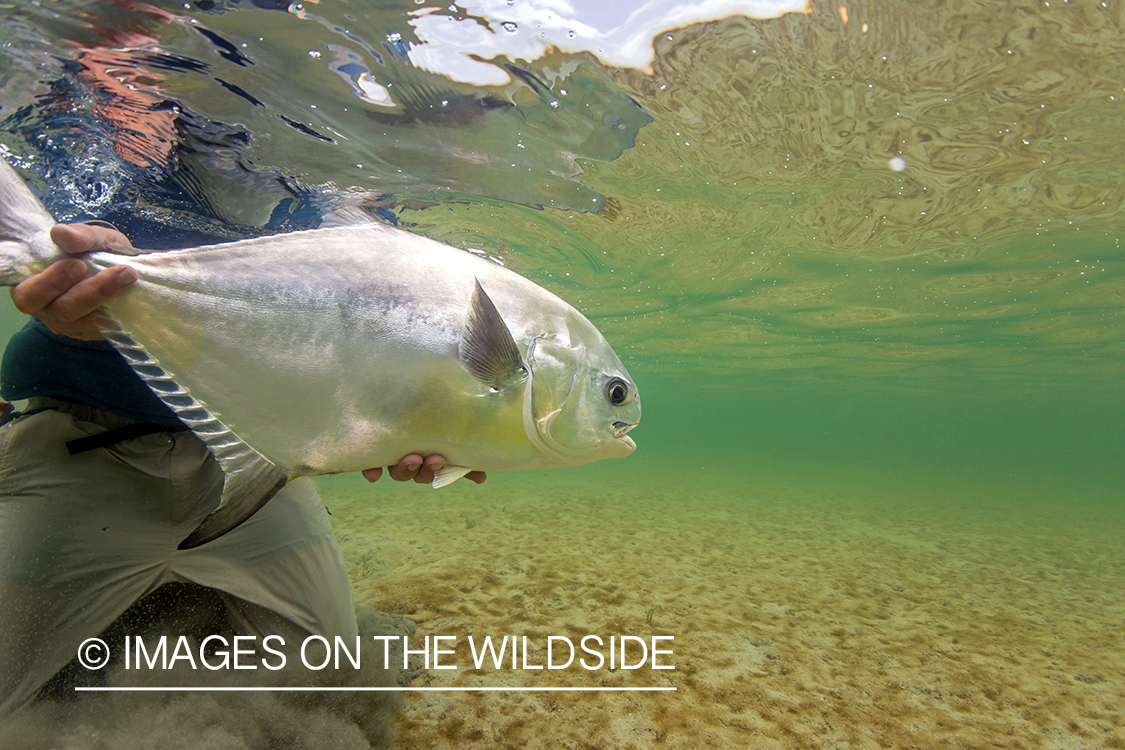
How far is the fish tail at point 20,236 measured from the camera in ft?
4.45

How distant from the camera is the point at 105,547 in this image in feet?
7.59

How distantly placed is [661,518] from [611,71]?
29.0ft

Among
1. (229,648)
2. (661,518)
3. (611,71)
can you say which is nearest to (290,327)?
(229,648)

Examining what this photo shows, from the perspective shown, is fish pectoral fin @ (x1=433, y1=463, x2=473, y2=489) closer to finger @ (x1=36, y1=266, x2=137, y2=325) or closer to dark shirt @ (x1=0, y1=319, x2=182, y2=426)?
finger @ (x1=36, y1=266, x2=137, y2=325)

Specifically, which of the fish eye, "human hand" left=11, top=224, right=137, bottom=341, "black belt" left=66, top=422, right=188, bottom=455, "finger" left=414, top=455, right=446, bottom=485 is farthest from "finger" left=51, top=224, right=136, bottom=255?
the fish eye

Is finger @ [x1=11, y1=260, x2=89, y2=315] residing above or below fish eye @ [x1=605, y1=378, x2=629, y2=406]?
below

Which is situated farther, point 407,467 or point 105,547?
point 105,547

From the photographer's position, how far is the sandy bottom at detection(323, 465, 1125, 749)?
310 cm

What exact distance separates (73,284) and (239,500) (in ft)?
2.79

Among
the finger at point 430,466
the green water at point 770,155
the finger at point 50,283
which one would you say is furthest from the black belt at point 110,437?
the green water at point 770,155

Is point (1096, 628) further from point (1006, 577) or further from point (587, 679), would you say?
point (587, 679)

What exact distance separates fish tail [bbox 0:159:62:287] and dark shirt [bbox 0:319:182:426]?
1097mm

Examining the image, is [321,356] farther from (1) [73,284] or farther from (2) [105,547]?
(2) [105,547]

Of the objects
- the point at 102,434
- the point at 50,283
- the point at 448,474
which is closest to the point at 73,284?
the point at 50,283
